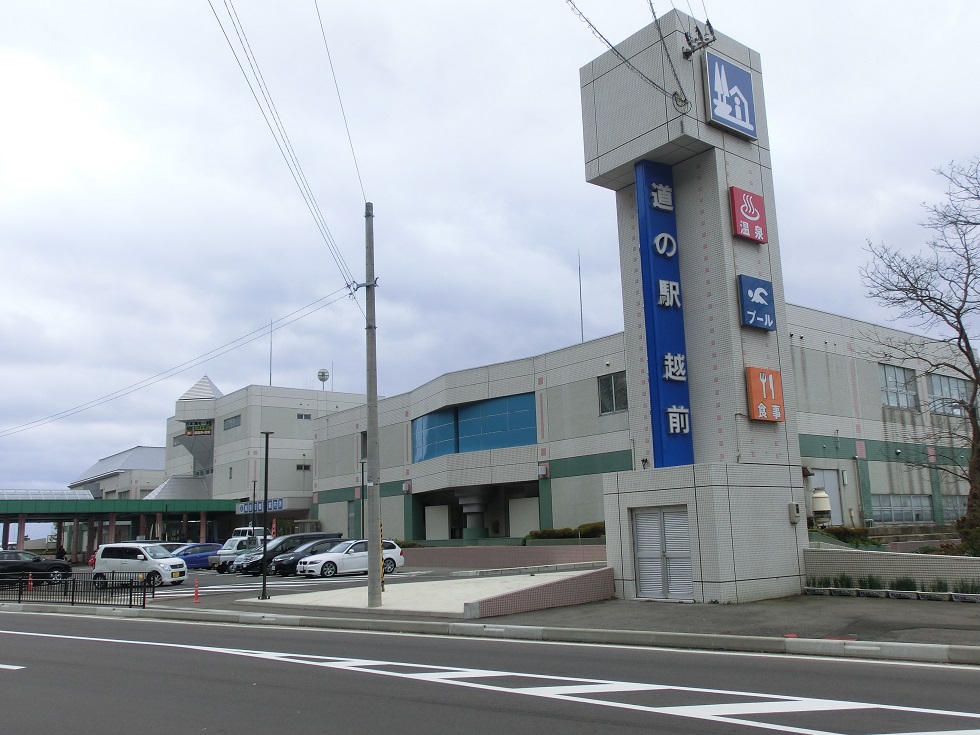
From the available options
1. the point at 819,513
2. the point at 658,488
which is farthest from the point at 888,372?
the point at 658,488

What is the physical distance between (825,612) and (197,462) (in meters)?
69.6

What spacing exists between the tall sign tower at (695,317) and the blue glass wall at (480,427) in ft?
69.1

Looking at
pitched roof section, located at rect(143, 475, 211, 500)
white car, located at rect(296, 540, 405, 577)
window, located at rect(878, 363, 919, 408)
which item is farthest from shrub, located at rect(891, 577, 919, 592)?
pitched roof section, located at rect(143, 475, 211, 500)

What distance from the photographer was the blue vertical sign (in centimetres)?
1967

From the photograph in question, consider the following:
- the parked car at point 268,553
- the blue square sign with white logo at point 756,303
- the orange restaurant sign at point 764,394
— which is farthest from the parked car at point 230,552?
the blue square sign with white logo at point 756,303

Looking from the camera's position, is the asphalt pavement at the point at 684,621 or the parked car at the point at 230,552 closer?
the asphalt pavement at the point at 684,621

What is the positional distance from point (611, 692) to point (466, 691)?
1.62 meters

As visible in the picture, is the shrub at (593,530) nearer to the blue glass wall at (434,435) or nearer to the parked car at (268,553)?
the blue glass wall at (434,435)

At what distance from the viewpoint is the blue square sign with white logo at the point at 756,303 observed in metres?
20.0

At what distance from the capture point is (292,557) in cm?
3550

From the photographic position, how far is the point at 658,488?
18.5m

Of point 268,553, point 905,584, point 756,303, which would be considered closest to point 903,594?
point 905,584

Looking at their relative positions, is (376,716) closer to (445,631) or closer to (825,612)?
(445,631)

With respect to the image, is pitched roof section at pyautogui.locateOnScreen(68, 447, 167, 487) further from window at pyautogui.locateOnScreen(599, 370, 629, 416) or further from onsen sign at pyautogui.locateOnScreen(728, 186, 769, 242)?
onsen sign at pyautogui.locateOnScreen(728, 186, 769, 242)
